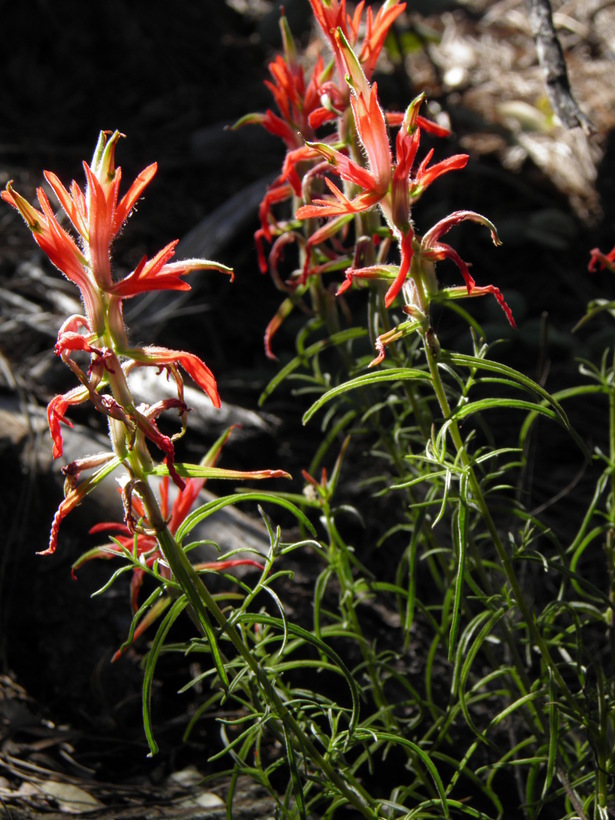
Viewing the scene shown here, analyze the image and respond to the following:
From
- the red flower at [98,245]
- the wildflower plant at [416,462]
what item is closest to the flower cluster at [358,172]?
the wildflower plant at [416,462]

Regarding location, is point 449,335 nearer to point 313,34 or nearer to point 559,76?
point 559,76

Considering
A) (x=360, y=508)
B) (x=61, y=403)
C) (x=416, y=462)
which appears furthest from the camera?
(x=360, y=508)

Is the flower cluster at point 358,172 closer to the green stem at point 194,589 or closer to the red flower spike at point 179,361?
the red flower spike at point 179,361

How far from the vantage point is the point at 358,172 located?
3.41 ft

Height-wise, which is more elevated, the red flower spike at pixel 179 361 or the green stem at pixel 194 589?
the red flower spike at pixel 179 361

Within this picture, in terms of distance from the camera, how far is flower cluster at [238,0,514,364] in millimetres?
1042

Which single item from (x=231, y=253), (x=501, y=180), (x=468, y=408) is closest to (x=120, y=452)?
(x=468, y=408)

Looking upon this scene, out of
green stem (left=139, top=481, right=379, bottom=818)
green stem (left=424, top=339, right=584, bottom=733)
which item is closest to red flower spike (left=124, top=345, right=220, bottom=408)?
green stem (left=139, top=481, right=379, bottom=818)

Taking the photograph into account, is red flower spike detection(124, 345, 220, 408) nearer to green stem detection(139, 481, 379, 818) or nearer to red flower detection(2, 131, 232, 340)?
red flower detection(2, 131, 232, 340)

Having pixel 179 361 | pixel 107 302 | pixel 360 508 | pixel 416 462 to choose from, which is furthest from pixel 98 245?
pixel 360 508

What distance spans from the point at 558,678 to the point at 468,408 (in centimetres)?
53

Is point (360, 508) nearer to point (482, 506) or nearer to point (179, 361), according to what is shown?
point (482, 506)

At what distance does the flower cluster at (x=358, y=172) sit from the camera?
1042 millimetres

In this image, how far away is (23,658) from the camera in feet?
7.07
